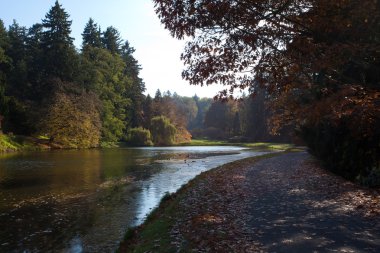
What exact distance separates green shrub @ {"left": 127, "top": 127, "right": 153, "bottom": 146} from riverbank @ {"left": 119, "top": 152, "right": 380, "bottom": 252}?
202 feet

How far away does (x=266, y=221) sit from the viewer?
29.8 feet

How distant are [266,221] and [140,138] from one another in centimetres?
6798

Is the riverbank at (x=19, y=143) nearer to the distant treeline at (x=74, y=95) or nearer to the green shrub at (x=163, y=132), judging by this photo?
the distant treeline at (x=74, y=95)

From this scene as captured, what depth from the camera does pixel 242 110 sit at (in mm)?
108312

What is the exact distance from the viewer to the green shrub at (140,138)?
75688 millimetres

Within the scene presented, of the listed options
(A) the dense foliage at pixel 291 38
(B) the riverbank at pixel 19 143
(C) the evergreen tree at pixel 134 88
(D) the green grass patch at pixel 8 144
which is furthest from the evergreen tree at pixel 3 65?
(A) the dense foliage at pixel 291 38

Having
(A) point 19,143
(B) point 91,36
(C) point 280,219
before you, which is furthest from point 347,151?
(B) point 91,36

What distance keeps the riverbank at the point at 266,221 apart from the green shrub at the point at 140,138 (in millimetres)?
61539

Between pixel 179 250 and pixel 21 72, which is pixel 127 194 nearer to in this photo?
pixel 179 250

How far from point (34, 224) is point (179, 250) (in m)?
6.05

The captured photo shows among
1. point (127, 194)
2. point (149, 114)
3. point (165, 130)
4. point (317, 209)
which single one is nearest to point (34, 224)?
point (127, 194)

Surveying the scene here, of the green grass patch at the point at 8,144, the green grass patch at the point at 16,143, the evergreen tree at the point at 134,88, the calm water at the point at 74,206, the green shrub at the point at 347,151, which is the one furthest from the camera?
the evergreen tree at the point at 134,88

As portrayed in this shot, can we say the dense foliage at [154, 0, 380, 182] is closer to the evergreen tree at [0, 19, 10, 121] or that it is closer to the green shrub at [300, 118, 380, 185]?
the green shrub at [300, 118, 380, 185]

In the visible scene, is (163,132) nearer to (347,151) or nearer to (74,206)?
(347,151)
